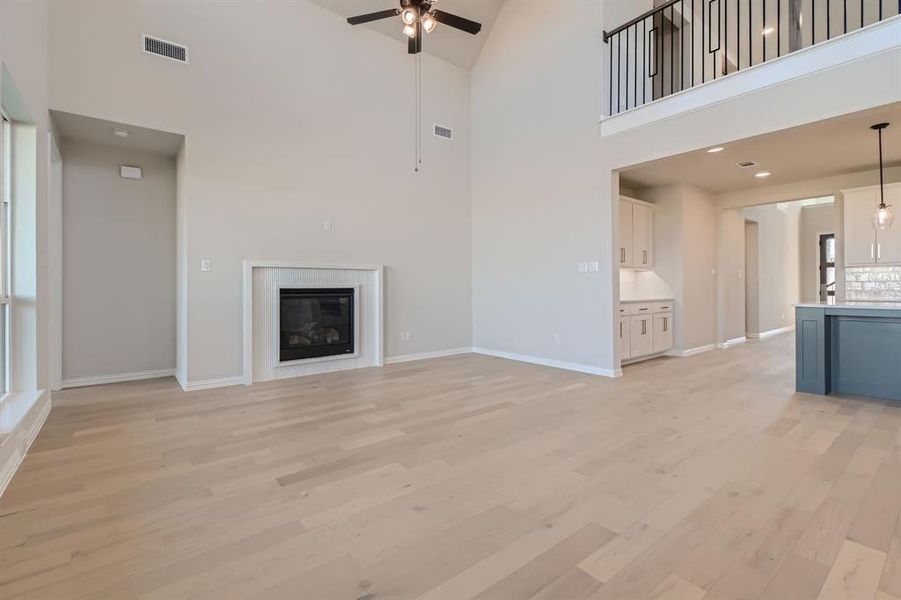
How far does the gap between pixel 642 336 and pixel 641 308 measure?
0.37 meters

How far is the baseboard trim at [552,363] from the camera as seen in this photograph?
194 inches

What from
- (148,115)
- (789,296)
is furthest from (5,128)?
(789,296)

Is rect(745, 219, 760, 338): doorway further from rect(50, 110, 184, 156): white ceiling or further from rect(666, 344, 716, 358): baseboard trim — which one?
rect(50, 110, 184, 156): white ceiling

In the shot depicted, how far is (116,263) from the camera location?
4785 mm

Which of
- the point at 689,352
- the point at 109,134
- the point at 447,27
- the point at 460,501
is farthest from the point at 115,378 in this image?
the point at 689,352

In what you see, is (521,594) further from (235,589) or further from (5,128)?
(5,128)

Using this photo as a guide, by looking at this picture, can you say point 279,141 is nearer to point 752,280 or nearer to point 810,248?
point 752,280

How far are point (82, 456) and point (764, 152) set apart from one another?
6354mm

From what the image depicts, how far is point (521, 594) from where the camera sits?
4.70 ft

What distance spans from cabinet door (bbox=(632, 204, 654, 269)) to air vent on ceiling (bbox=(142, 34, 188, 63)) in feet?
18.7

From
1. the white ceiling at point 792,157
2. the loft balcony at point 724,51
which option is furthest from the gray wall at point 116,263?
the white ceiling at point 792,157

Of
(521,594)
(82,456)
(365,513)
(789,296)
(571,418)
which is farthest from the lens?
(789,296)

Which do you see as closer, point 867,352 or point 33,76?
point 33,76

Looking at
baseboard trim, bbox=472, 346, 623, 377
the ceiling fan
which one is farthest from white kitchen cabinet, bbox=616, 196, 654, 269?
the ceiling fan
